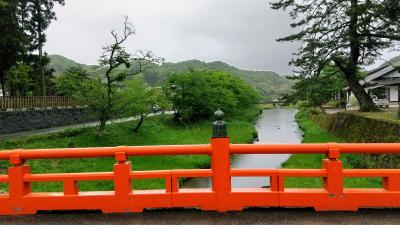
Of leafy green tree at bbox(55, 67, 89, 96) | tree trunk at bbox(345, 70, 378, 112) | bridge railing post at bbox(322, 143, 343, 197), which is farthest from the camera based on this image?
tree trunk at bbox(345, 70, 378, 112)

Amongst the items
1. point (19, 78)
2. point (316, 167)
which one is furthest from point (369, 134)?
point (19, 78)

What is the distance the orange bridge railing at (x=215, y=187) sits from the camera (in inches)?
217

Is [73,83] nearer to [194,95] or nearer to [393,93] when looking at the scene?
[194,95]

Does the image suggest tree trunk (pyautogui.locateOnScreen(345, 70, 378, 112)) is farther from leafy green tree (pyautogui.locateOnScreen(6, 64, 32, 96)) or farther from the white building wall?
leafy green tree (pyautogui.locateOnScreen(6, 64, 32, 96))

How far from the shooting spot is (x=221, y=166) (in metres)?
5.59

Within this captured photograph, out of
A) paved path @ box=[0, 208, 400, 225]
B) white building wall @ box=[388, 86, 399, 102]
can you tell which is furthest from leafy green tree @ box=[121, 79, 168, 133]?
white building wall @ box=[388, 86, 399, 102]

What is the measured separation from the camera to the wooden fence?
25561 mm

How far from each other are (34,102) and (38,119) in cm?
160

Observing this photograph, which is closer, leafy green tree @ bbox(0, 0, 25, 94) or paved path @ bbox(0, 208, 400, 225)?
paved path @ bbox(0, 208, 400, 225)

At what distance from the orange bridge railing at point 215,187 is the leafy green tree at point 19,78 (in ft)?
109

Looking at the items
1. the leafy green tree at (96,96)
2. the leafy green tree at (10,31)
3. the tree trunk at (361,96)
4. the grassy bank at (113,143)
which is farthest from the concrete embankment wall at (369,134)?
the leafy green tree at (10,31)

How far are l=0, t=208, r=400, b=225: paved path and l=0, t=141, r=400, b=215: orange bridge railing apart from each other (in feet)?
0.37

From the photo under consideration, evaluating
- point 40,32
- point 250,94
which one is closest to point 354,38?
point 40,32

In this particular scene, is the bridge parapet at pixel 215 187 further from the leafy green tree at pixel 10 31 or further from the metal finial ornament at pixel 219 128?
the leafy green tree at pixel 10 31
